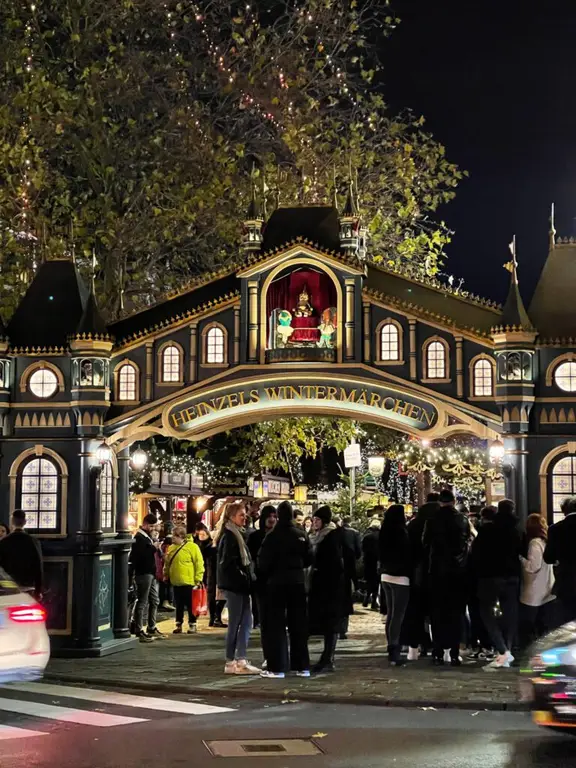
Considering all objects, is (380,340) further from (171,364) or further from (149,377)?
(149,377)

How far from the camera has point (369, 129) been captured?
2873 cm

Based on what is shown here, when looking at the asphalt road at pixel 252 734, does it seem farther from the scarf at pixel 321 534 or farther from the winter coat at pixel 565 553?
the scarf at pixel 321 534

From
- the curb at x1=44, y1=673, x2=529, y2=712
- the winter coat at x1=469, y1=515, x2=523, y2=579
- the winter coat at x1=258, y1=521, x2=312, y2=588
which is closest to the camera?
the curb at x1=44, y1=673, x2=529, y2=712

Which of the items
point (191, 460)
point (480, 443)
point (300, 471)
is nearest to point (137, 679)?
point (191, 460)

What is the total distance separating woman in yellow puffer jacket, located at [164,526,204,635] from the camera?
19.1 metres

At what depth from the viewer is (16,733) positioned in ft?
33.4

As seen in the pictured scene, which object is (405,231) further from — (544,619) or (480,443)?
(544,619)

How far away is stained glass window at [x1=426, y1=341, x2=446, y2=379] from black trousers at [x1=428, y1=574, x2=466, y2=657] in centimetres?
314

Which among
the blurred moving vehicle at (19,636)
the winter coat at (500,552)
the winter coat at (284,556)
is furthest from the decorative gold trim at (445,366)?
the blurred moving vehicle at (19,636)

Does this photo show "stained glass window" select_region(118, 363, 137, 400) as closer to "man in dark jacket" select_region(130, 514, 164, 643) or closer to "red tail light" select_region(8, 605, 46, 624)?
"man in dark jacket" select_region(130, 514, 164, 643)

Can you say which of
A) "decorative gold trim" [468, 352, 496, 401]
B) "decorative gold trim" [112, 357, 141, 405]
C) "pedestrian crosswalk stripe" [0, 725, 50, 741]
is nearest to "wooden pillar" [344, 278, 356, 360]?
"decorative gold trim" [468, 352, 496, 401]

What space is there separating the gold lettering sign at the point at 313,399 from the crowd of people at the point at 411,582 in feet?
5.36

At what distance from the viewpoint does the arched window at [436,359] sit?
16594 mm

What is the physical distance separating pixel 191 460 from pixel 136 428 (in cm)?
1076
